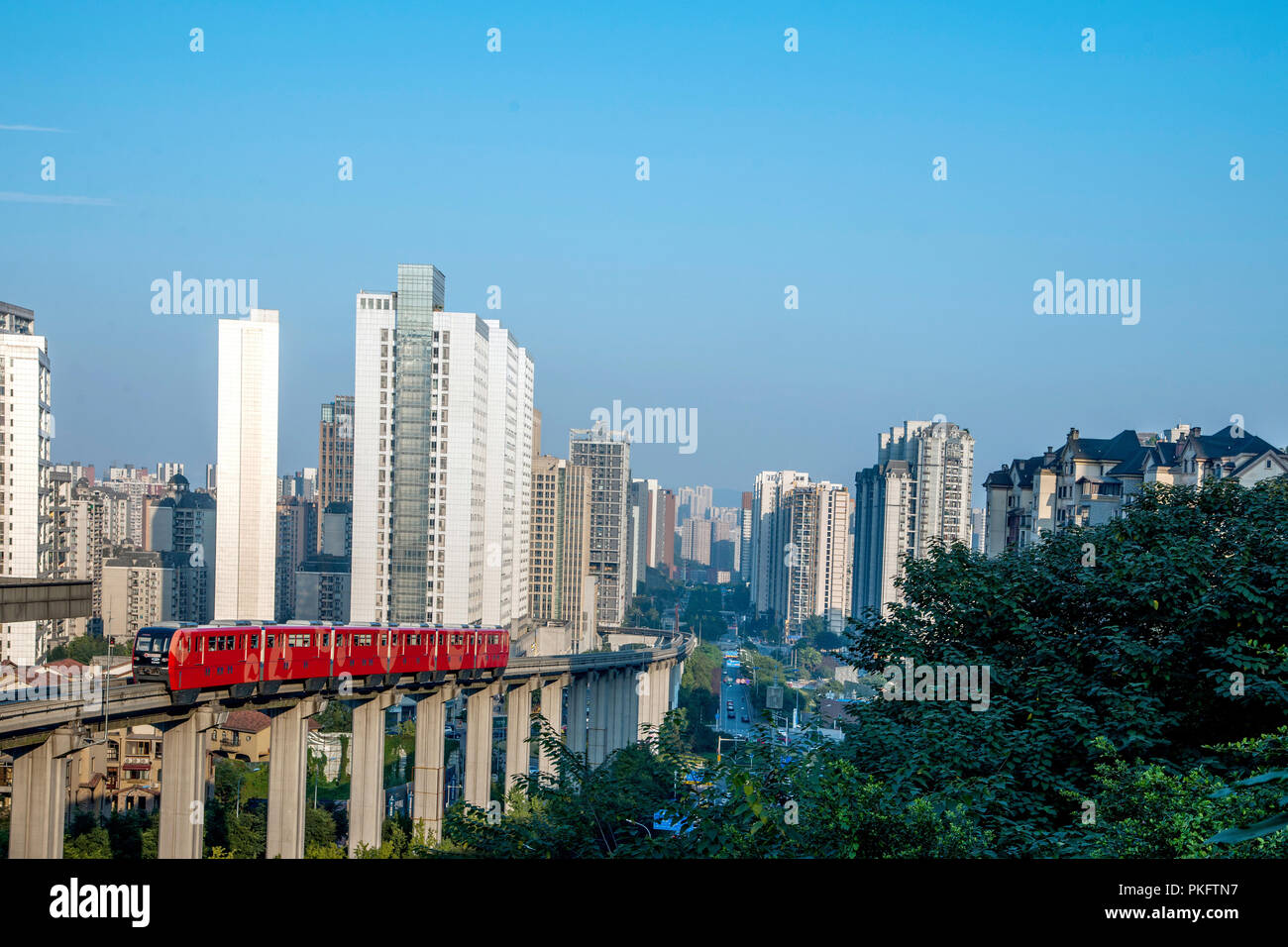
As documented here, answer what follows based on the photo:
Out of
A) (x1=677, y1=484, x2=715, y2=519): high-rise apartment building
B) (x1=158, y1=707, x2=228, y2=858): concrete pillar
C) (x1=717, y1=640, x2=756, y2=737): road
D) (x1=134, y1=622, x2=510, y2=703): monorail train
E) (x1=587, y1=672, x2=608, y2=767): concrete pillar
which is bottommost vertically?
(x1=717, y1=640, x2=756, y2=737): road

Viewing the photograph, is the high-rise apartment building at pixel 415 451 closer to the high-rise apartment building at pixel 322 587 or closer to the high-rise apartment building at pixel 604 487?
the high-rise apartment building at pixel 322 587

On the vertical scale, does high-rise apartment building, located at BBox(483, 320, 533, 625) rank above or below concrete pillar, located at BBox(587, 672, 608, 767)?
above

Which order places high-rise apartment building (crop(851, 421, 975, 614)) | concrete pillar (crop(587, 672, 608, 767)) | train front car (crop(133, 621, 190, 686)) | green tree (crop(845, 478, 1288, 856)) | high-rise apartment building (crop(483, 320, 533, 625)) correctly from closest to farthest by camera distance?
1. green tree (crop(845, 478, 1288, 856))
2. train front car (crop(133, 621, 190, 686))
3. concrete pillar (crop(587, 672, 608, 767))
4. high-rise apartment building (crop(483, 320, 533, 625))
5. high-rise apartment building (crop(851, 421, 975, 614))

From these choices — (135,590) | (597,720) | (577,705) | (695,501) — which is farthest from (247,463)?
(695,501)

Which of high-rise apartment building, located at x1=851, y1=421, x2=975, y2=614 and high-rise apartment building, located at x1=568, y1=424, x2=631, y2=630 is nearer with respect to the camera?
high-rise apartment building, located at x1=851, y1=421, x2=975, y2=614

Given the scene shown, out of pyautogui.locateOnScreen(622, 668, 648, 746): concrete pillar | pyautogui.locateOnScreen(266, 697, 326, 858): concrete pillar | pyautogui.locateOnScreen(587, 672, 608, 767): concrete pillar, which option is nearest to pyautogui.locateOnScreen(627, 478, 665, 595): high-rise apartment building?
pyautogui.locateOnScreen(622, 668, 648, 746): concrete pillar

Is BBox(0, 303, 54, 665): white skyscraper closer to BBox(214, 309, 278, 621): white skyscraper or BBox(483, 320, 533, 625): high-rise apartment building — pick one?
BBox(214, 309, 278, 621): white skyscraper
